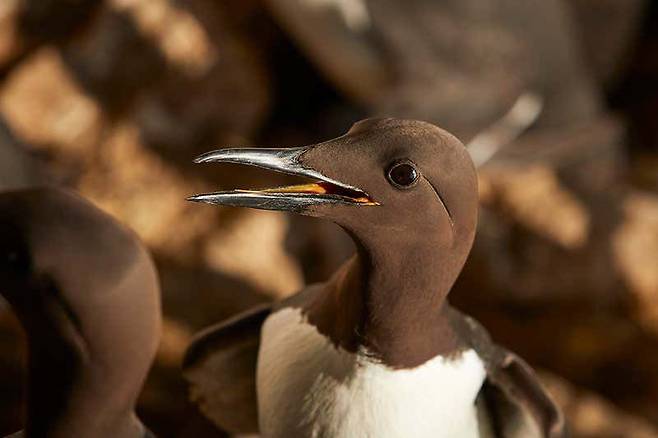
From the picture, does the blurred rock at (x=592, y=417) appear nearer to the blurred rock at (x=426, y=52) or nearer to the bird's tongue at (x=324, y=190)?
the blurred rock at (x=426, y=52)

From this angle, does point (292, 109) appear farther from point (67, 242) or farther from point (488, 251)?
point (67, 242)

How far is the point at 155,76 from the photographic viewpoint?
3.86 feet

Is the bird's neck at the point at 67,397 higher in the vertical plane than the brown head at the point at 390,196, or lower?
lower

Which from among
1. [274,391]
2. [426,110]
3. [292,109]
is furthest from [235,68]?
[274,391]

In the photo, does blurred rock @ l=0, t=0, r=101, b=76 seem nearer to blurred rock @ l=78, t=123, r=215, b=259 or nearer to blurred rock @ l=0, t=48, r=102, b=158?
blurred rock @ l=0, t=48, r=102, b=158

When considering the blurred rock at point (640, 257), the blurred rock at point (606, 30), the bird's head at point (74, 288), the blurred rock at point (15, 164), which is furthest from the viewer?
the blurred rock at point (606, 30)

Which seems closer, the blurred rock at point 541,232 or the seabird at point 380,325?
the seabird at point 380,325

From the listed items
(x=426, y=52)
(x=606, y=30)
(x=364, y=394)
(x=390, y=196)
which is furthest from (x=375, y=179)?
(x=606, y=30)

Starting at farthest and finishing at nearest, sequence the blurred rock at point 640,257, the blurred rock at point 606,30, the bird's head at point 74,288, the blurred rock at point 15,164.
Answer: the blurred rock at point 606,30 → the blurred rock at point 640,257 → the blurred rock at point 15,164 → the bird's head at point 74,288

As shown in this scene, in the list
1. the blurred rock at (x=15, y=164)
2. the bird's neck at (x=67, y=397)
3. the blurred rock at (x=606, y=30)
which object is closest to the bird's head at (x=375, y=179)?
the bird's neck at (x=67, y=397)

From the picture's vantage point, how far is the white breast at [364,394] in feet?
1.79

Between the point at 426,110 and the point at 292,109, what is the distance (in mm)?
214

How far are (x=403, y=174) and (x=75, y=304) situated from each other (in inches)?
6.7

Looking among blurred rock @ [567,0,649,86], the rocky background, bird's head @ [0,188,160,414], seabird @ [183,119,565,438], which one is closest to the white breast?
seabird @ [183,119,565,438]
